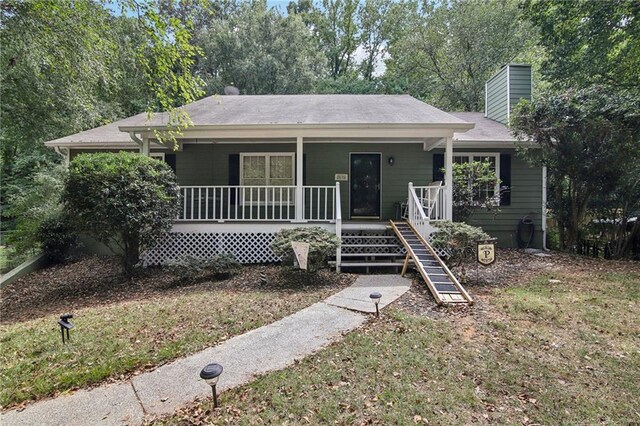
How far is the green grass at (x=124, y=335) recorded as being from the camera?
10.8 feet

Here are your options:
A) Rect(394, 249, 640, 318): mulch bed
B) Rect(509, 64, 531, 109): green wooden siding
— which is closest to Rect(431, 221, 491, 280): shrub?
Rect(394, 249, 640, 318): mulch bed

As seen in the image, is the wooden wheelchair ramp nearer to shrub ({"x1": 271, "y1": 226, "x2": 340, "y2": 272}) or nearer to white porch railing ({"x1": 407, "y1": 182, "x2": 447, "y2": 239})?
white porch railing ({"x1": 407, "y1": 182, "x2": 447, "y2": 239})

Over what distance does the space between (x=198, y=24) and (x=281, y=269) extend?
25.2 metres

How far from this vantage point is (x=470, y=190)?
862 centimetres

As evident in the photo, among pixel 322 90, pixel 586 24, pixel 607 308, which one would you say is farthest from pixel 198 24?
pixel 607 308

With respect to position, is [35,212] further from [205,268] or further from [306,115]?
[306,115]

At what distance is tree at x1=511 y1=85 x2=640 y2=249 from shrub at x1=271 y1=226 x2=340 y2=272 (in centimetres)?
591

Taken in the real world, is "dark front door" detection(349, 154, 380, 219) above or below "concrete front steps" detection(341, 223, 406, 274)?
above

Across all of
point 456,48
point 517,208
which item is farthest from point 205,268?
point 456,48

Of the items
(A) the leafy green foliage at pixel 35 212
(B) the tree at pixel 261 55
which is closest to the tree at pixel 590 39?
(B) the tree at pixel 261 55

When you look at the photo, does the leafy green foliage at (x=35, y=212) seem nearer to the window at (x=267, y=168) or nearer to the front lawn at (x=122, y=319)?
the front lawn at (x=122, y=319)

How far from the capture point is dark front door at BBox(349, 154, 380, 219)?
990 cm

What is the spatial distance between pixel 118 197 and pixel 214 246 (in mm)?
2302

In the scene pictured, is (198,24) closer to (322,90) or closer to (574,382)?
(322,90)
